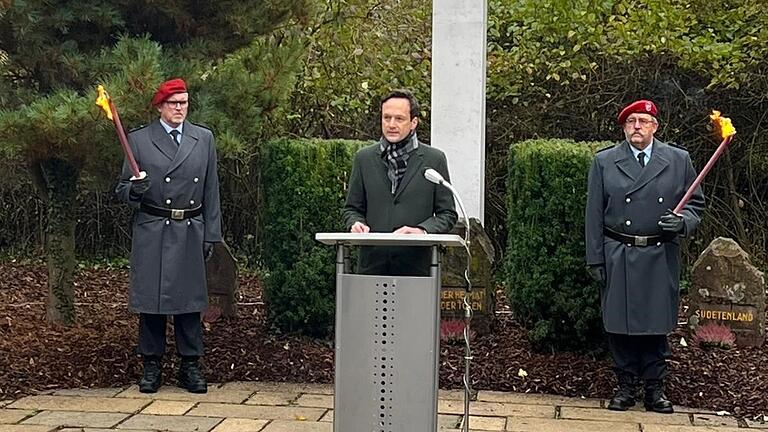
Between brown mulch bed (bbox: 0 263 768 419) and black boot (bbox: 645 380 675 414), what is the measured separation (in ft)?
0.79

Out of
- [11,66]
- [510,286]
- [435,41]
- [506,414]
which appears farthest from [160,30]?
[506,414]

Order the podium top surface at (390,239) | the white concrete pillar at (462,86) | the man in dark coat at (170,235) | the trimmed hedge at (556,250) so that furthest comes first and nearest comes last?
the white concrete pillar at (462,86)
the trimmed hedge at (556,250)
the man in dark coat at (170,235)
the podium top surface at (390,239)

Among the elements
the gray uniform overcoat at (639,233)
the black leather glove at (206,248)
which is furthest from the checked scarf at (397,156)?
the black leather glove at (206,248)

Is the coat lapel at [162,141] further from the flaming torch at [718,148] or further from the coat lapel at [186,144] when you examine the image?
the flaming torch at [718,148]

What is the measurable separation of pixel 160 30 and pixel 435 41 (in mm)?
1889

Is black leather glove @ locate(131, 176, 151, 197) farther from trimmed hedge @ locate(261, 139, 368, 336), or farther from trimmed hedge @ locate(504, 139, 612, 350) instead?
trimmed hedge @ locate(504, 139, 612, 350)

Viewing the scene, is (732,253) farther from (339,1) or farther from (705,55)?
(339,1)

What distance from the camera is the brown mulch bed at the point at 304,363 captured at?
644 cm

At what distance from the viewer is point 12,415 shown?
227 inches

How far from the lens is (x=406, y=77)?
10.5 metres

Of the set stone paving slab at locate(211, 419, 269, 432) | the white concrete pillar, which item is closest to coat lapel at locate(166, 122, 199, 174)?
stone paving slab at locate(211, 419, 269, 432)

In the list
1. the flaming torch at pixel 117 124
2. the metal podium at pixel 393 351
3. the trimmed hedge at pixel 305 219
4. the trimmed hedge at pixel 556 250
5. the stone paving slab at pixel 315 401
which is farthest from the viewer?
the trimmed hedge at pixel 305 219

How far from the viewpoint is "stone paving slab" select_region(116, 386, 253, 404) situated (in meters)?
6.21

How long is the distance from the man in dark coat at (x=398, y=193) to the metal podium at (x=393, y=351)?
24.1 inches
